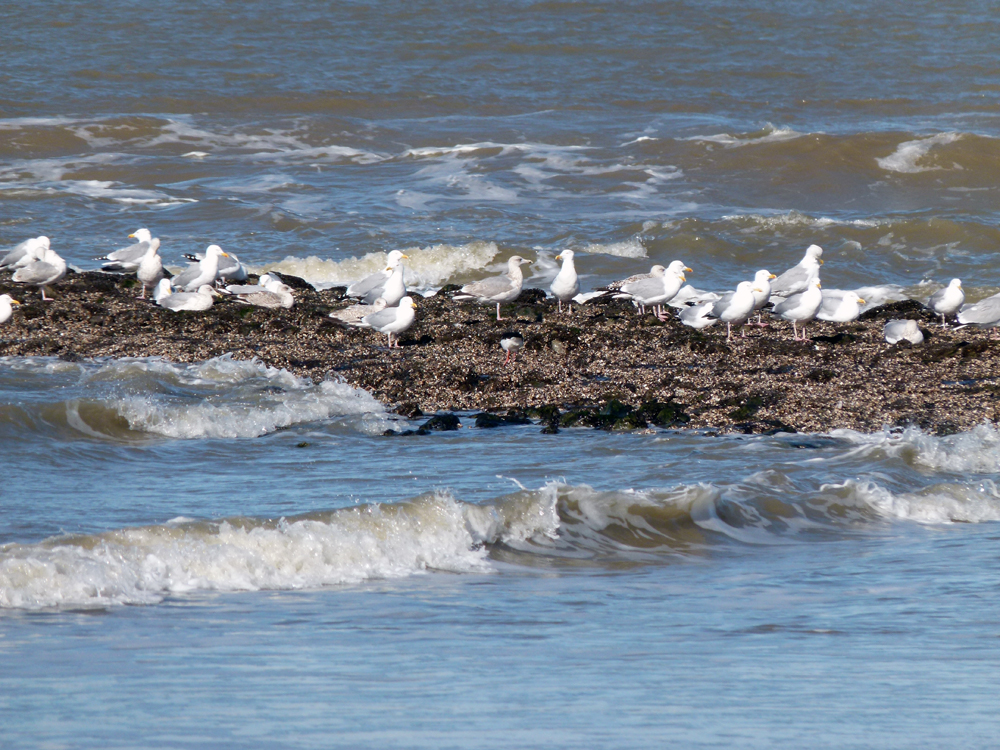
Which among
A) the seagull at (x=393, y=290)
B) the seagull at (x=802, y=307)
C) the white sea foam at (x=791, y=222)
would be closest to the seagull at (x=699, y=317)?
the seagull at (x=802, y=307)

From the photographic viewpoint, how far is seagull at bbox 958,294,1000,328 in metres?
10.8

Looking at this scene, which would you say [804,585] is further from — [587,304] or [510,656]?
[587,304]

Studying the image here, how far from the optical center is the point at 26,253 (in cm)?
1321

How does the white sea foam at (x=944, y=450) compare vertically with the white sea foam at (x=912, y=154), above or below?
below

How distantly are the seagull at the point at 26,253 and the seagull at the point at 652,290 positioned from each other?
6.17 metres

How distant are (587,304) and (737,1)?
82.5ft

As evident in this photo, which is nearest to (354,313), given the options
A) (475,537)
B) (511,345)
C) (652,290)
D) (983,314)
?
(511,345)

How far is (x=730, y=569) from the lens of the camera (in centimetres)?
560

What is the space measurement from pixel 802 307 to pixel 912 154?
1227cm

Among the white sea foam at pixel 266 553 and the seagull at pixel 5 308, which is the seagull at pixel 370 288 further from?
the white sea foam at pixel 266 553

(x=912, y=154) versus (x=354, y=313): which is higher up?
(x=912, y=154)

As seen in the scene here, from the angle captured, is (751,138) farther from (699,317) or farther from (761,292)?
(699,317)

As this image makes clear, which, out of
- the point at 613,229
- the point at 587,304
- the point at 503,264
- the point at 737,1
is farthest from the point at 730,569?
the point at 737,1

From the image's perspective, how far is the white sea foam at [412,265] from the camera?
15328 mm
